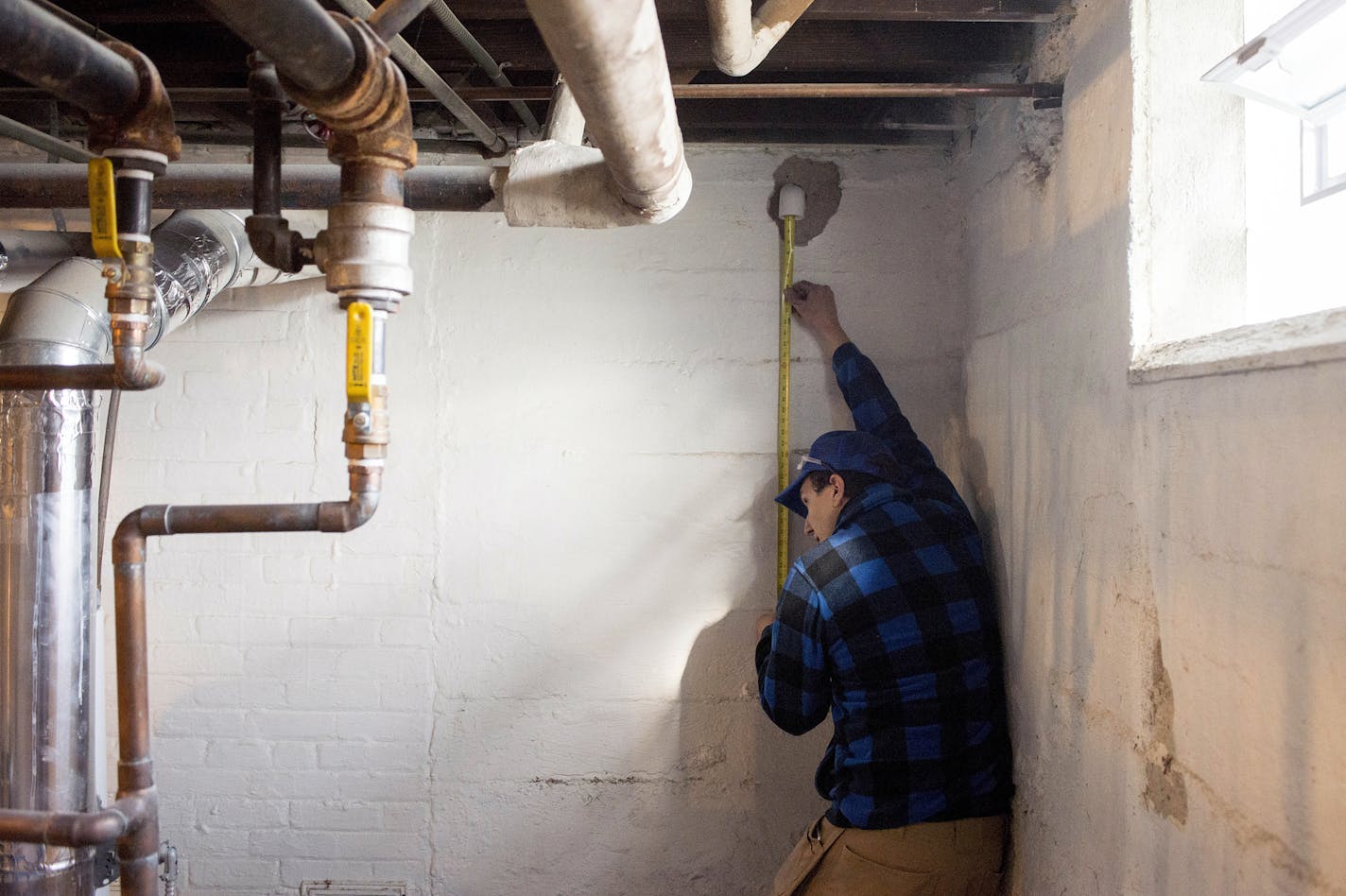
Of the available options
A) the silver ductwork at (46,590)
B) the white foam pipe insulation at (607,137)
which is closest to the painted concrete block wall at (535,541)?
the silver ductwork at (46,590)

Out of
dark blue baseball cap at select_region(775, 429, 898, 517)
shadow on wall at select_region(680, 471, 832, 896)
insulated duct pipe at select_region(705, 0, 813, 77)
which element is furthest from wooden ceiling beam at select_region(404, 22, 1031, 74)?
shadow on wall at select_region(680, 471, 832, 896)

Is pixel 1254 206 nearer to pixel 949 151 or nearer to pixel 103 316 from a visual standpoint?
pixel 949 151

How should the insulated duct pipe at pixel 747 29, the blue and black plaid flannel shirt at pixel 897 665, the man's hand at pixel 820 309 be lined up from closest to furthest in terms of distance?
the insulated duct pipe at pixel 747 29
the blue and black plaid flannel shirt at pixel 897 665
the man's hand at pixel 820 309

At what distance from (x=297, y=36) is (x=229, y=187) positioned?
0.76 m

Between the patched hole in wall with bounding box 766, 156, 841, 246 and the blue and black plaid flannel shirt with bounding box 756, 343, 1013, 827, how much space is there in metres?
0.77

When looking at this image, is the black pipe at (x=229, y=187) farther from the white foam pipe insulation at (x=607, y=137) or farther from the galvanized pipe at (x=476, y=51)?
the galvanized pipe at (x=476, y=51)

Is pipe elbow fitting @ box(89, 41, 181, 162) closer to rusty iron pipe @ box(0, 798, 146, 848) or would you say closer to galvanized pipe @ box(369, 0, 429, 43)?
galvanized pipe @ box(369, 0, 429, 43)

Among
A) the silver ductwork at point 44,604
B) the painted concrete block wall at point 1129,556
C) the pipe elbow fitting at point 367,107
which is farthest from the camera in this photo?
the silver ductwork at point 44,604

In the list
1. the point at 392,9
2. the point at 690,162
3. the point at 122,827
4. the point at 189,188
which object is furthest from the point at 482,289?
the point at 122,827

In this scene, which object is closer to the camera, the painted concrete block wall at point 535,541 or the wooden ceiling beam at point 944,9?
the wooden ceiling beam at point 944,9

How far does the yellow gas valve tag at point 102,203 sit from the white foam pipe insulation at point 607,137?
0.58 metres

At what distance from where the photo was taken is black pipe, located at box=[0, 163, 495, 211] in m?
1.53

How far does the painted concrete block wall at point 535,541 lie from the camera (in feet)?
7.67

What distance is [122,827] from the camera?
3.96 ft
